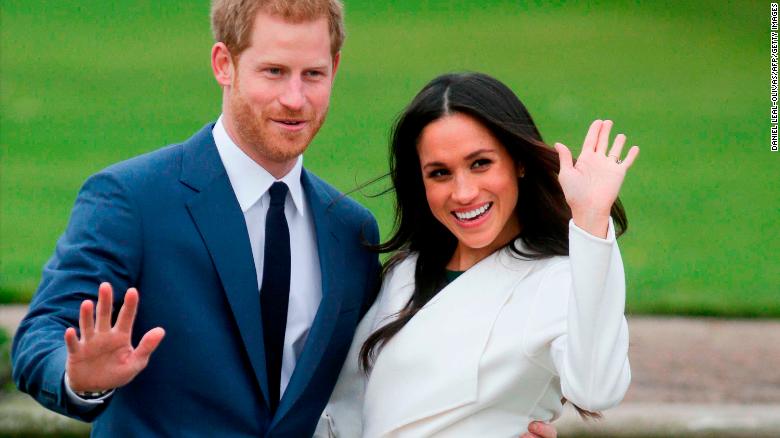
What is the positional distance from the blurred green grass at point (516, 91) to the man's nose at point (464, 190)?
15.2 ft

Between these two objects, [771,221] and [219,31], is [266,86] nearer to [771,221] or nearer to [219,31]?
[219,31]

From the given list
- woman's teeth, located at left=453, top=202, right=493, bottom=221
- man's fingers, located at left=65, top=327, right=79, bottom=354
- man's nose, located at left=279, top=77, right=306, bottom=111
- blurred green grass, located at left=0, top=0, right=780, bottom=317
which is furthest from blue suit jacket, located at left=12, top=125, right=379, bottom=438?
blurred green grass, located at left=0, top=0, right=780, bottom=317

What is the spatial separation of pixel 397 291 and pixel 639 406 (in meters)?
2.43

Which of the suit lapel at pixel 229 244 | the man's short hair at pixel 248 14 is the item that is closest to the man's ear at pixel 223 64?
the man's short hair at pixel 248 14

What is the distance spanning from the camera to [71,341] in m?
2.80

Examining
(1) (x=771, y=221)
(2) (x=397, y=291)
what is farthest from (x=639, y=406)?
(1) (x=771, y=221)

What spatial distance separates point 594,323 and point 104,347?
1120mm

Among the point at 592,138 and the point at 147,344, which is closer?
the point at 147,344

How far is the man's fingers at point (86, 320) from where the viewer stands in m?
2.77

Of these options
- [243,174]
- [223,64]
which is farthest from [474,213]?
[223,64]

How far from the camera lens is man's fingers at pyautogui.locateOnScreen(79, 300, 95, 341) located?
9.09 ft

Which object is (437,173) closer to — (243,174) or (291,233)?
(291,233)

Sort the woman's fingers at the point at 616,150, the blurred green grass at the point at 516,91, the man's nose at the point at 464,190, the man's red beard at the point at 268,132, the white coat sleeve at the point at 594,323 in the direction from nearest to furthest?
1. the white coat sleeve at the point at 594,323
2. the woman's fingers at the point at 616,150
3. the man's red beard at the point at 268,132
4. the man's nose at the point at 464,190
5. the blurred green grass at the point at 516,91

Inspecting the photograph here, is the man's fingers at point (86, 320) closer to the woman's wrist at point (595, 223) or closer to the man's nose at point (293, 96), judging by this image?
the man's nose at point (293, 96)
